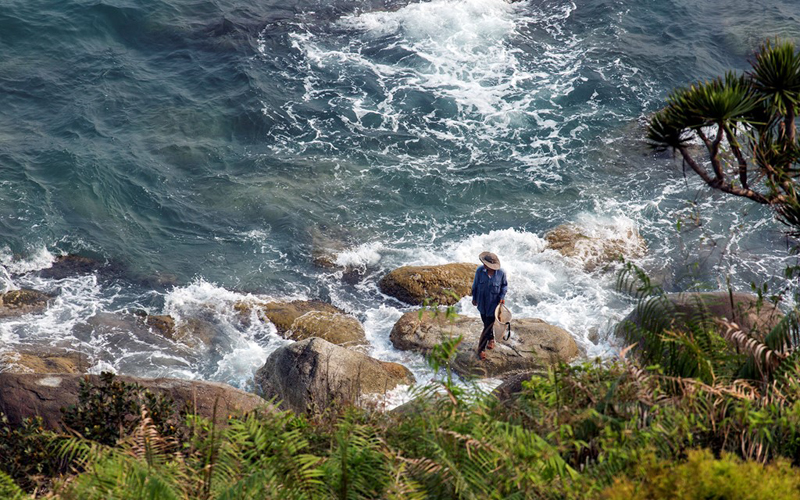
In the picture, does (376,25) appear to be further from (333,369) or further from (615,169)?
(333,369)

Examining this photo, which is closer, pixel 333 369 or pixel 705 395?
pixel 705 395

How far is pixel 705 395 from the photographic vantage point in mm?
5836

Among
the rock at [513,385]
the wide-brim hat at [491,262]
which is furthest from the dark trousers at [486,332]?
the rock at [513,385]

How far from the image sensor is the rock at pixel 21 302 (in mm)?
13859

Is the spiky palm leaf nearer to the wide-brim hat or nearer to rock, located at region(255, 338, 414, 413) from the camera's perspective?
the wide-brim hat

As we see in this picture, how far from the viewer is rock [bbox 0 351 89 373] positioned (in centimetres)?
1195

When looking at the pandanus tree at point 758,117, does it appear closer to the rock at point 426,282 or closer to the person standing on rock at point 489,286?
the person standing on rock at point 489,286

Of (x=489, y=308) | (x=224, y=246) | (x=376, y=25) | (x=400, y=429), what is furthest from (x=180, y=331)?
(x=376, y=25)

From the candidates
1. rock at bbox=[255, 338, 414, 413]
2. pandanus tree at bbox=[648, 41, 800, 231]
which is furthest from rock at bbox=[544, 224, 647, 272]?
pandanus tree at bbox=[648, 41, 800, 231]

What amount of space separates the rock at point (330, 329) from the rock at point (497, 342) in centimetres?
66

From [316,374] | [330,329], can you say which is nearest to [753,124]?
[316,374]

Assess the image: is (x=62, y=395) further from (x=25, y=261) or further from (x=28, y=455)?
(x=25, y=261)

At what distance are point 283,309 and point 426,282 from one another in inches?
109

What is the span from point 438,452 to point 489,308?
5903 millimetres
